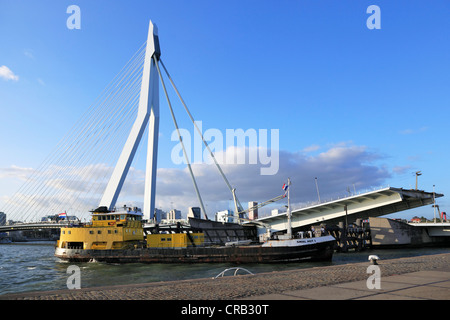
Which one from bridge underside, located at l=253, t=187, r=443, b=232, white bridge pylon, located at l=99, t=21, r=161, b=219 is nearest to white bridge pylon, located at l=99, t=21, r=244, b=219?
white bridge pylon, located at l=99, t=21, r=161, b=219

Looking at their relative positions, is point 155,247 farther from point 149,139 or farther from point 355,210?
point 355,210

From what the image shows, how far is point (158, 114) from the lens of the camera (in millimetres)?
45250

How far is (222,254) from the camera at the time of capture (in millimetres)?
33219

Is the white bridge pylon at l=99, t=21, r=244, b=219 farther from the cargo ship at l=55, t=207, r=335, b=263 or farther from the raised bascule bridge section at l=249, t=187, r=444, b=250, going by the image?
the raised bascule bridge section at l=249, t=187, r=444, b=250

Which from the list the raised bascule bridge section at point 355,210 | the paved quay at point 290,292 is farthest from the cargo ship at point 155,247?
the paved quay at point 290,292

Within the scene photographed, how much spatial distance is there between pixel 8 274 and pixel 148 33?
39473 mm

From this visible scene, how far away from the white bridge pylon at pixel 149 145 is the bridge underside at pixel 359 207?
2310 centimetres

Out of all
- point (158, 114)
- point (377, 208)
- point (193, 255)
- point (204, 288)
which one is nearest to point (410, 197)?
point (377, 208)

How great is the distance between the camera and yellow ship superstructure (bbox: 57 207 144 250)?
36594 mm

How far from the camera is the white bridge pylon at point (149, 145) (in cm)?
4009

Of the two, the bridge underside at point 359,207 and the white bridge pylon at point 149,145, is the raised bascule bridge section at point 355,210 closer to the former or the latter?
the bridge underside at point 359,207

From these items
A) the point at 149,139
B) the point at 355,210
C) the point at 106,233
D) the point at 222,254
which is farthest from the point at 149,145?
the point at 355,210

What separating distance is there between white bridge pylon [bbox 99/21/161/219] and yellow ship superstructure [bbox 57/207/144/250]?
246cm
